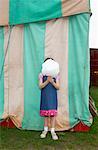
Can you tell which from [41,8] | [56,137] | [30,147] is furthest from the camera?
[41,8]

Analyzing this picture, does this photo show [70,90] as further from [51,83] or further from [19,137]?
[19,137]

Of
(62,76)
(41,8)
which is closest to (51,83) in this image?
(62,76)

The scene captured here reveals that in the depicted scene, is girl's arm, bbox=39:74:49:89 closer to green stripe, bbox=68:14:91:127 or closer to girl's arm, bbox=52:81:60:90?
girl's arm, bbox=52:81:60:90

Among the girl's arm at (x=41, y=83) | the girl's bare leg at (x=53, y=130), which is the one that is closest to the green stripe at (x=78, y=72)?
the girl's bare leg at (x=53, y=130)

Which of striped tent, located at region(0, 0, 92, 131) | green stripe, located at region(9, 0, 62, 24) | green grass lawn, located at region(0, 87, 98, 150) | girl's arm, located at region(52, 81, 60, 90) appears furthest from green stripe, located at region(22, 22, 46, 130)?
girl's arm, located at region(52, 81, 60, 90)

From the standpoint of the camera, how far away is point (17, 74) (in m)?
6.95

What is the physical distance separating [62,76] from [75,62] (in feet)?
1.20

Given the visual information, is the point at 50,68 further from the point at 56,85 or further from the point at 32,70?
the point at 32,70

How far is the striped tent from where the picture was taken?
675 cm

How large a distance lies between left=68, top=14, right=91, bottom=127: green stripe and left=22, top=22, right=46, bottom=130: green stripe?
576 millimetres

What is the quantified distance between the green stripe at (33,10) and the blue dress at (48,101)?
120 cm

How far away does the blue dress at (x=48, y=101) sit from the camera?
6414 millimetres

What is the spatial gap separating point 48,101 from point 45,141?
28.5 inches

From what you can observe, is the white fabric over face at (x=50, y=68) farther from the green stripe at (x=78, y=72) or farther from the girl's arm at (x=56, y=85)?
the green stripe at (x=78, y=72)
